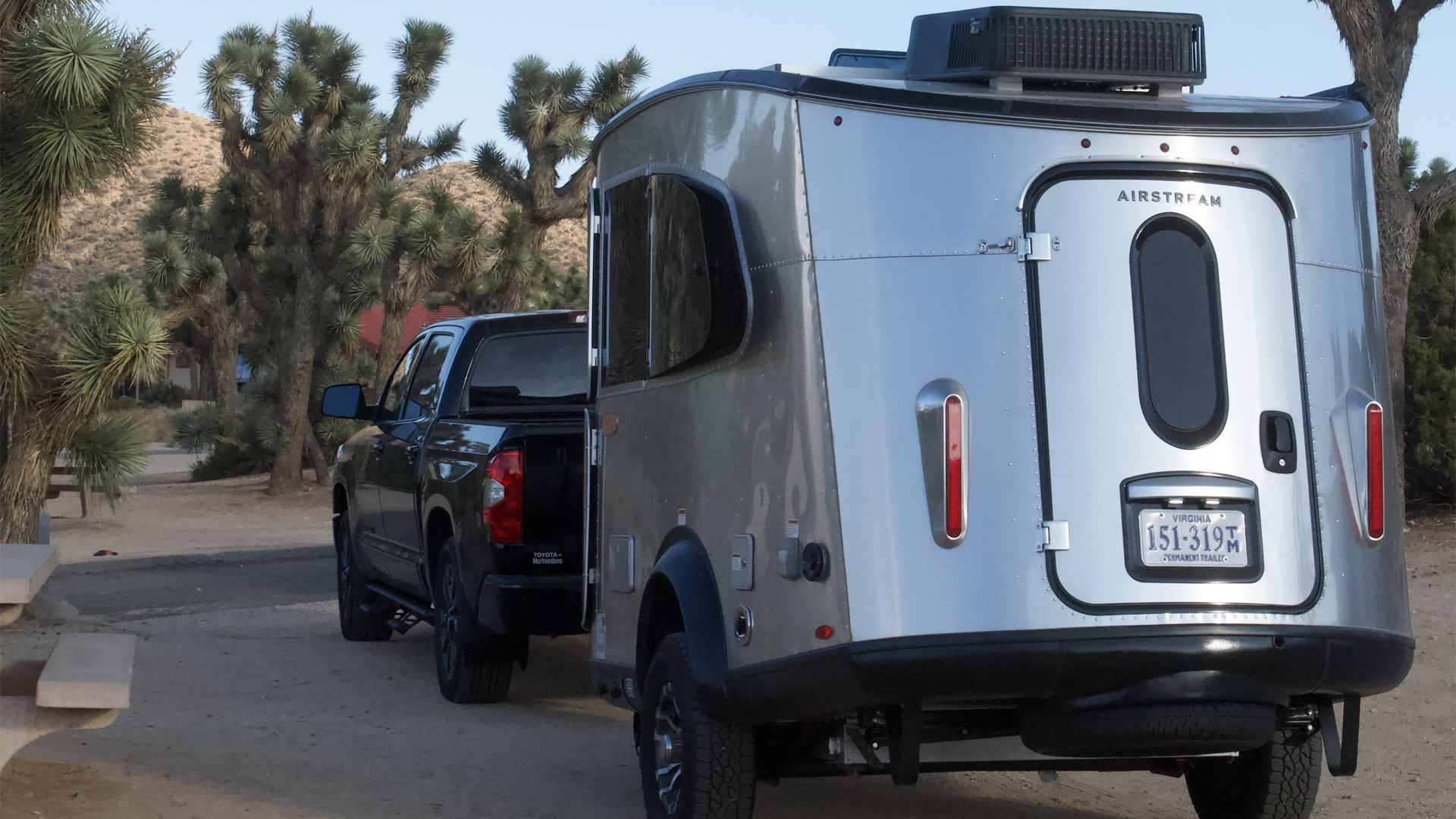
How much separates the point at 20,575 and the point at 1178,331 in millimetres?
3628

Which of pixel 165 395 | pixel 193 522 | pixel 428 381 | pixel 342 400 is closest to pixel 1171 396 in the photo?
pixel 428 381

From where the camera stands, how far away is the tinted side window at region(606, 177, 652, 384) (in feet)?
16.7

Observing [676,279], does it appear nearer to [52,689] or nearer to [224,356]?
[52,689]

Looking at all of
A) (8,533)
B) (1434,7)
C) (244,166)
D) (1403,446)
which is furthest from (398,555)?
(244,166)

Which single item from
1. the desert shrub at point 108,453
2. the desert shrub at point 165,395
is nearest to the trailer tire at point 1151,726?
the desert shrub at point 108,453

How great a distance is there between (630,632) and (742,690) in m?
1.17

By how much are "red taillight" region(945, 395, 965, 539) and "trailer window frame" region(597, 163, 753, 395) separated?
730 millimetres

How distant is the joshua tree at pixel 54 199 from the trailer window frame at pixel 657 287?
6.23 m

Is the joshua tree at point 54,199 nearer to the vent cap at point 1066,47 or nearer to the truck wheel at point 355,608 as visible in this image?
the truck wheel at point 355,608

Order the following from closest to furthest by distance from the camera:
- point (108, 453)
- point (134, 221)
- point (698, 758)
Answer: point (698, 758) < point (108, 453) < point (134, 221)

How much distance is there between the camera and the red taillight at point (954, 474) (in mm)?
3709

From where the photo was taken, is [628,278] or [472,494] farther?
[472,494]

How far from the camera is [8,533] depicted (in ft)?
34.9

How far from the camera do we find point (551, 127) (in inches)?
901
